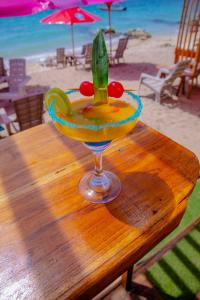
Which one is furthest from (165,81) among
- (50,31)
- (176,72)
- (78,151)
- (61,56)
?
(50,31)

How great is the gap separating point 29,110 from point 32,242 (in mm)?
3469

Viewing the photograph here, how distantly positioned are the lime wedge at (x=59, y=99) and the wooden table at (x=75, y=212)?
0.42m

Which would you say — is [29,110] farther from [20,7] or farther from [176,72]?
[176,72]

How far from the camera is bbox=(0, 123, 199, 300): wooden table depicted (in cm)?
91

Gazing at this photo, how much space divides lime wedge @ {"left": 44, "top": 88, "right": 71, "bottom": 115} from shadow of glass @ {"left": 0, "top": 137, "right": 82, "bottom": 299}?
432mm

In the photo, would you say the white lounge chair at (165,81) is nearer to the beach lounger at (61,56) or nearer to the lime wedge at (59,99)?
the lime wedge at (59,99)

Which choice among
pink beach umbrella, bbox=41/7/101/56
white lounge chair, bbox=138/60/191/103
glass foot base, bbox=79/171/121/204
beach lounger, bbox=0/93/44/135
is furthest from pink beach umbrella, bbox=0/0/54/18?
pink beach umbrella, bbox=41/7/101/56

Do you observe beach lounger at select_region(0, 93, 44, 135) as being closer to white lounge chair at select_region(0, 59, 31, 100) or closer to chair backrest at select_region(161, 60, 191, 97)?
white lounge chair at select_region(0, 59, 31, 100)

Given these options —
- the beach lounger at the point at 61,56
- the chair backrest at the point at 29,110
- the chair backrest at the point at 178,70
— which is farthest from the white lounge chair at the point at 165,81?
the beach lounger at the point at 61,56

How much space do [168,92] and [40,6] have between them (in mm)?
3966

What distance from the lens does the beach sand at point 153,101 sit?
4801mm

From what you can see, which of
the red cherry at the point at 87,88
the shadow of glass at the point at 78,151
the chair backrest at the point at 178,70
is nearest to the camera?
the red cherry at the point at 87,88

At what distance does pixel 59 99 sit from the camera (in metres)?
1.07

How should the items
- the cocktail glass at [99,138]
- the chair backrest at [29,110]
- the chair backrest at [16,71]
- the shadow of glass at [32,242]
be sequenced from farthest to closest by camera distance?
the chair backrest at [16,71] → the chair backrest at [29,110] → the cocktail glass at [99,138] → the shadow of glass at [32,242]
